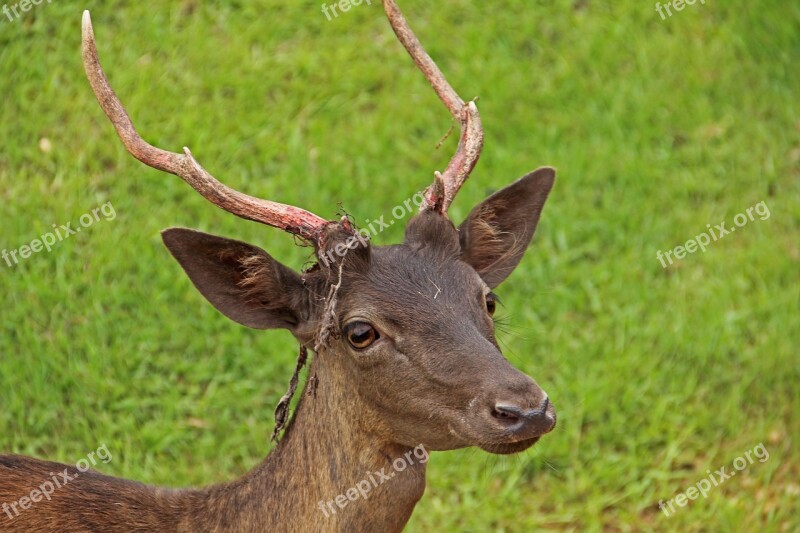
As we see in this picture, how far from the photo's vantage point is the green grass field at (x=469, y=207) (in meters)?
7.69

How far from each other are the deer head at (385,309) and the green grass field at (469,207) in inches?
103

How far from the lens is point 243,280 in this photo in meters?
5.16

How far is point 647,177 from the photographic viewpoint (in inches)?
376

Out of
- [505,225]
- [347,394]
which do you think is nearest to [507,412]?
[347,394]

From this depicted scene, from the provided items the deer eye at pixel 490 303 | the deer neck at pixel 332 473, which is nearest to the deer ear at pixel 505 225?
the deer eye at pixel 490 303

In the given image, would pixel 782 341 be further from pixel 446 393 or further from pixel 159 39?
pixel 159 39

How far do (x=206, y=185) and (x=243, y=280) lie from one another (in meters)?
0.44

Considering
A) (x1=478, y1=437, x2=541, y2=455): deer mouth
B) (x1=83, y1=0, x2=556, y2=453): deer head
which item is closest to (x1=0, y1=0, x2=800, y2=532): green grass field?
(x1=83, y1=0, x2=556, y2=453): deer head

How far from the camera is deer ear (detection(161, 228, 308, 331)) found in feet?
16.5

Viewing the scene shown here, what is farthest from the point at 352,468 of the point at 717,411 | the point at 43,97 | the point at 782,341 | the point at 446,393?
the point at 43,97

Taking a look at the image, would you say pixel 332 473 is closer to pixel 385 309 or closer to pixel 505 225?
pixel 385 309

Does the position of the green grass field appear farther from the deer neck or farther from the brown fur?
the deer neck

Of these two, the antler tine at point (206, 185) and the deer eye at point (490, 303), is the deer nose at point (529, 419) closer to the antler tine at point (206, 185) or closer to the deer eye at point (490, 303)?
the deer eye at point (490, 303)

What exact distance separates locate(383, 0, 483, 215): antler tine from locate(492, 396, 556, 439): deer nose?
1.16 meters
